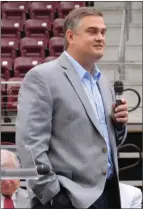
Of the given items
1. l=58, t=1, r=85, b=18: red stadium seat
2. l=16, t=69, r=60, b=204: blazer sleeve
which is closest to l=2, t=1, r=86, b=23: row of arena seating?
l=58, t=1, r=85, b=18: red stadium seat

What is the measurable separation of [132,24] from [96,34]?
4.70m

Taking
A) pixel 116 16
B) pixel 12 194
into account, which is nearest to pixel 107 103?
pixel 12 194

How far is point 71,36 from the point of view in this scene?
5.08 feet

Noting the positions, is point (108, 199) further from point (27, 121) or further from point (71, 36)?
point (71, 36)

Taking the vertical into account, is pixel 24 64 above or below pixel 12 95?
above

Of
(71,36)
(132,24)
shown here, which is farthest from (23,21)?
(71,36)

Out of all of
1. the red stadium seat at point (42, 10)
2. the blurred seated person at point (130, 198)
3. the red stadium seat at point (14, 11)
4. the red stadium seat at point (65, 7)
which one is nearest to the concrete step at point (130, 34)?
the red stadium seat at point (65, 7)

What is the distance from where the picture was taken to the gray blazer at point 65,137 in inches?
56.4

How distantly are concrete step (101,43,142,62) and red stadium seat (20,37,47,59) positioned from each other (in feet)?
2.04

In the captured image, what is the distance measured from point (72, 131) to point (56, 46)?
431 centimetres

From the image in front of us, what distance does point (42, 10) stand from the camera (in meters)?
6.62

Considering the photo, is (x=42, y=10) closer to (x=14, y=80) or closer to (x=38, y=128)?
(x=14, y=80)

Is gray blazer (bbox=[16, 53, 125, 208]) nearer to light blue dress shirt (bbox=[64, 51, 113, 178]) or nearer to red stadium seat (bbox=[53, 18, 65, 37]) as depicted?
light blue dress shirt (bbox=[64, 51, 113, 178])

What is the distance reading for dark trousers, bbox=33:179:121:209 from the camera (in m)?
1.43
